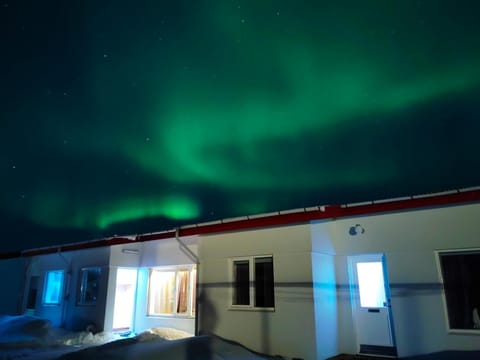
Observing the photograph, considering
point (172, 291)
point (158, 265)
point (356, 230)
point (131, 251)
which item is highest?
point (356, 230)

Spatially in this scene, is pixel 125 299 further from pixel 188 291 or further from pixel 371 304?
pixel 371 304

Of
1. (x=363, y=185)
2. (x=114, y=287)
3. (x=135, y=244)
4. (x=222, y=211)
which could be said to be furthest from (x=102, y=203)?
(x=363, y=185)

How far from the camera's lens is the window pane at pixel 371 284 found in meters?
7.02

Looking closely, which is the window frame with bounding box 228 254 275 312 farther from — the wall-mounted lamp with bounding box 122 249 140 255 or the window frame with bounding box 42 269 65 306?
the window frame with bounding box 42 269 65 306

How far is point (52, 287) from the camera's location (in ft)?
40.8

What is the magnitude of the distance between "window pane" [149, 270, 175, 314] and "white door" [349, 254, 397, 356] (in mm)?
5160

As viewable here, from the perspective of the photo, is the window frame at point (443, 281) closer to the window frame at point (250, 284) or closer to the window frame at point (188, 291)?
the window frame at point (250, 284)

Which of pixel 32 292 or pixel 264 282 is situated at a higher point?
pixel 264 282

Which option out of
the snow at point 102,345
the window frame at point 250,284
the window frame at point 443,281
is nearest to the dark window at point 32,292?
the snow at point 102,345

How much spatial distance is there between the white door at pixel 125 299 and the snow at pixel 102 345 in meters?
0.58

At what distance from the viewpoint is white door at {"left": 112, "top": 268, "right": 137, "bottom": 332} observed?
1023 centimetres

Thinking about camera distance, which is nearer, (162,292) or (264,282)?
(264,282)

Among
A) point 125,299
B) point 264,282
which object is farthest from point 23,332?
point 264,282

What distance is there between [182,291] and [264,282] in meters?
3.33
